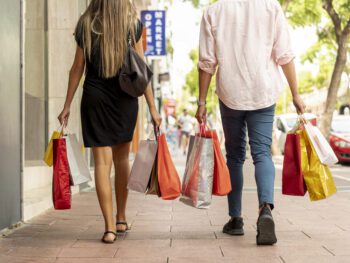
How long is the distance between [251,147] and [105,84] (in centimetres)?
113

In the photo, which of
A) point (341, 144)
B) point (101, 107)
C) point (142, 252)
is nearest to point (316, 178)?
point (142, 252)

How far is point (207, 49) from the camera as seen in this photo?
15.6ft

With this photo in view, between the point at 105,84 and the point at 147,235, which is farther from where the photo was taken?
the point at 147,235

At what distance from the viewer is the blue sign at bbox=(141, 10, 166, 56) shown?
23.7 m

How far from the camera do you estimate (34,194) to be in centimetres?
692

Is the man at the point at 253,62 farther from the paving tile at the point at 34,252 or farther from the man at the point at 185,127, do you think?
the man at the point at 185,127

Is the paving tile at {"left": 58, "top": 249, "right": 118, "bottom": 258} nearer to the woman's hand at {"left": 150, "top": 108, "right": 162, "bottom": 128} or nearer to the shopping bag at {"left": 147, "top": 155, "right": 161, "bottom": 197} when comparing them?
the shopping bag at {"left": 147, "top": 155, "right": 161, "bottom": 197}

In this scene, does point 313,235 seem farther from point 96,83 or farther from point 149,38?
point 149,38

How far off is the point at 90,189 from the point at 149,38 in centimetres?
1518

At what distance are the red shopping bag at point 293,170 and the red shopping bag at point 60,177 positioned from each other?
1.53 meters

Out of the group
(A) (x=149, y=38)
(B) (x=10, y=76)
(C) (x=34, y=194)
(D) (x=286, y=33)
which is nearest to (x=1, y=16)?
(B) (x=10, y=76)

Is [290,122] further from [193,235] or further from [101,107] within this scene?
[101,107]

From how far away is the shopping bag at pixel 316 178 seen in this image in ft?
15.2

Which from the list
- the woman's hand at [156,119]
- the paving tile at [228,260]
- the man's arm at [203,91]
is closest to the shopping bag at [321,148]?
the man's arm at [203,91]
